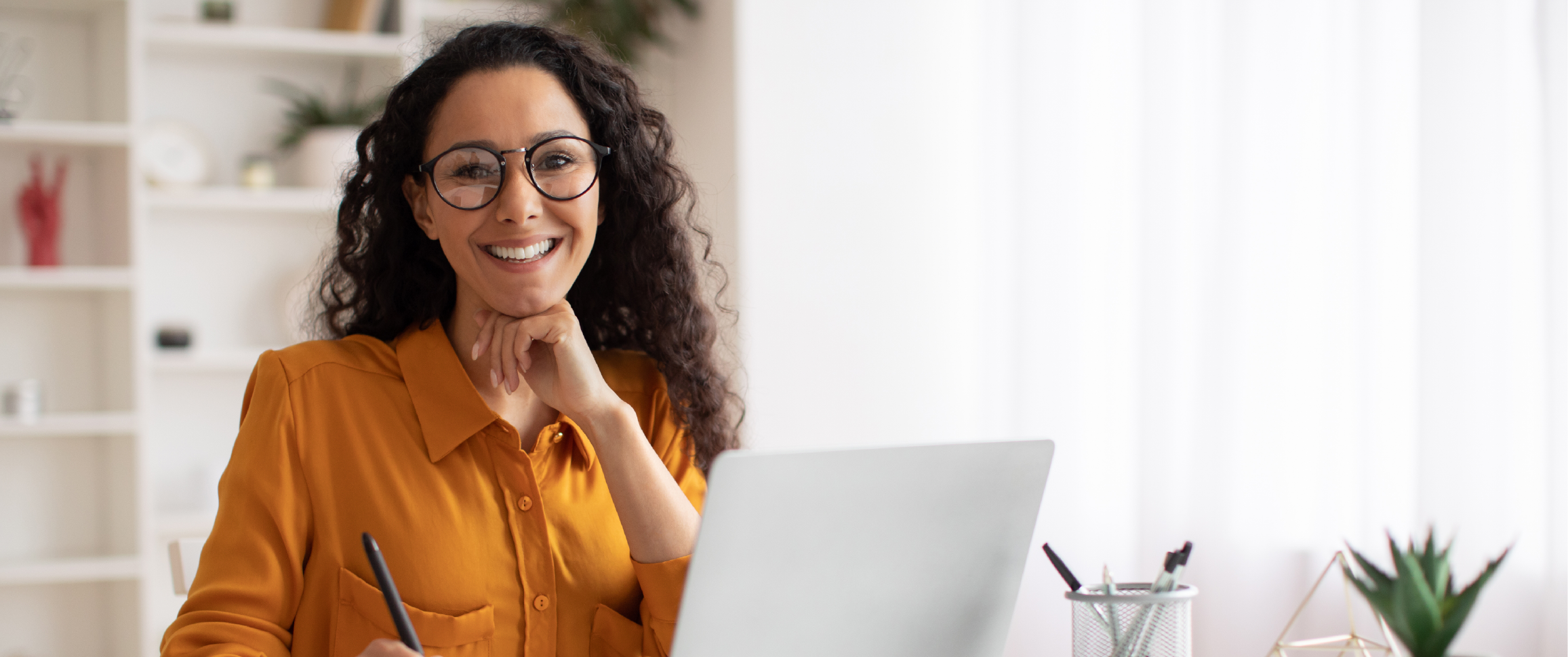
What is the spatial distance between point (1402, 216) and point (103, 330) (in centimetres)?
292

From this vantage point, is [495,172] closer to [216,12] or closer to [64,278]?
[64,278]

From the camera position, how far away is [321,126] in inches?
123

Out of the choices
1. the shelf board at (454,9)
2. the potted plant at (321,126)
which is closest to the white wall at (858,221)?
the shelf board at (454,9)

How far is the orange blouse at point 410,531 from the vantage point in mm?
1101

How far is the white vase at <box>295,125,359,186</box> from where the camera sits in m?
3.01

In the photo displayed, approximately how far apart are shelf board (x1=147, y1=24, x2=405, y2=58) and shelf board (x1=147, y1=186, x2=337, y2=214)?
351 mm

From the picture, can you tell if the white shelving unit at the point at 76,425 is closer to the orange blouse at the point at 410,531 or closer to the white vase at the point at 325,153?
the white vase at the point at 325,153

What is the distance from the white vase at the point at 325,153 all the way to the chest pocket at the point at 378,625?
6.86 ft

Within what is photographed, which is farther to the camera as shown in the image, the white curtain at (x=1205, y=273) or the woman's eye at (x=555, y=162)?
the white curtain at (x=1205, y=273)

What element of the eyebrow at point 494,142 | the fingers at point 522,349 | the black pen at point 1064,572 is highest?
the eyebrow at point 494,142

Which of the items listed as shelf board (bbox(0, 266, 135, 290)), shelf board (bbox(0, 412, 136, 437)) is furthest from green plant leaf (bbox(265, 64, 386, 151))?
shelf board (bbox(0, 412, 136, 437))

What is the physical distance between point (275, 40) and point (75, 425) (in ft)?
3.38

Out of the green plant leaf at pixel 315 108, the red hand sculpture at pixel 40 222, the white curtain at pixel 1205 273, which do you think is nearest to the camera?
the white curtain at pixel 1205 273

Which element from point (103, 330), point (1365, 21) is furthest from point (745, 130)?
point (103, 330)
